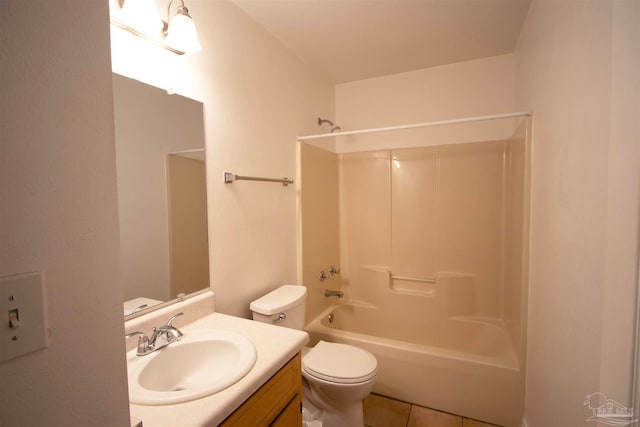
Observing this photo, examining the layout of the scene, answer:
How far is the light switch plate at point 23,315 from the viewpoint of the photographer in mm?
369

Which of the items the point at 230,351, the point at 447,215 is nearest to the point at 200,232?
the point at 230,351

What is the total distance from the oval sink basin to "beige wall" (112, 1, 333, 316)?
363 mm

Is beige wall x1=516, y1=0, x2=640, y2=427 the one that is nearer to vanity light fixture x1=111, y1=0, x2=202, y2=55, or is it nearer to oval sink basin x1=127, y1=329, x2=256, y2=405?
oval sink basin x1=127, y1=329, x2=256, y2=405

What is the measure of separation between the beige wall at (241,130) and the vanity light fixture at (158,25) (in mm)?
60

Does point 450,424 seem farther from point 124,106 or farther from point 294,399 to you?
point 124,106

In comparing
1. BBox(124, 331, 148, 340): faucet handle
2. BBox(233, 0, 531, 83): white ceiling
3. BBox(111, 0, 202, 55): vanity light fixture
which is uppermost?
BBox(233, 0, 531, 83): white ceiling

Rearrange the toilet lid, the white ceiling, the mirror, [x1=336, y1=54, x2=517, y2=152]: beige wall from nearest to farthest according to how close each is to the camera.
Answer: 1. the mirror
2. the toilet lid
3. the white ceiling
4. [x1=336, y1=54, x2=517, y2=152]: beige wall

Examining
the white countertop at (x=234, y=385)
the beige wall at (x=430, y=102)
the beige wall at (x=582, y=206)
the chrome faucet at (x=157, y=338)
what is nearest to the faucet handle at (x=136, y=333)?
the chrome faucet at (x=157, y=338)

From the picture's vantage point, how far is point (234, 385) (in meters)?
0.88

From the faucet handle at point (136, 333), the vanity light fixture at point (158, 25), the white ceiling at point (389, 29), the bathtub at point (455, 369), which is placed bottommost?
the bathtub at point (455, 369)

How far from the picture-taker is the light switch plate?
37 cm

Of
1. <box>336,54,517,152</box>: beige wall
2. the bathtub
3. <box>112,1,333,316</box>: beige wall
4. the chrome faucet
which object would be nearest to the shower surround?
the bathtub

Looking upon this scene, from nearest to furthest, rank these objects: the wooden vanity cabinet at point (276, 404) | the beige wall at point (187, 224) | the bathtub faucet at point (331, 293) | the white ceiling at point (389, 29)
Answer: the wooden vanity cabinet at point (276, 404)
the beige wall at point (187, 224)
the white ceiling at point (389, 29)
the bathtub faucet at point (331, 293)

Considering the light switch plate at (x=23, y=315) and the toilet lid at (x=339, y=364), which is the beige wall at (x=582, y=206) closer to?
the toilet lid at (x=339, y=364)
